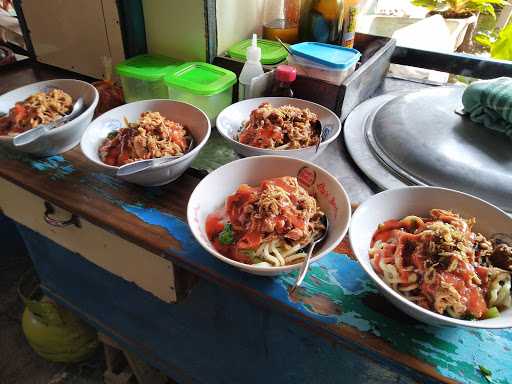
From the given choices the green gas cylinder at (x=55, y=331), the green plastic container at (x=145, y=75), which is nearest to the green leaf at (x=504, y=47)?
the green plastic container at (x=145, y=75)

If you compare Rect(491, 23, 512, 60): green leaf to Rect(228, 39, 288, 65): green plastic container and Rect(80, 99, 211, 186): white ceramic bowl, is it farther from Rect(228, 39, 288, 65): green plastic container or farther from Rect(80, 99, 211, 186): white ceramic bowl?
Rect(80, 99, 211, 186): white ceramic bowl

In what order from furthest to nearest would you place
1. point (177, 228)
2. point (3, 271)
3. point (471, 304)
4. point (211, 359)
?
point (3, 271) → point (211, 359) → point (177, 228) → point (471, 304)

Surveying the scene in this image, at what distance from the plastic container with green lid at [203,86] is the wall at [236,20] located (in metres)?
0.16

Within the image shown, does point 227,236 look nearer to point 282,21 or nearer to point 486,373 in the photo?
point 486,373

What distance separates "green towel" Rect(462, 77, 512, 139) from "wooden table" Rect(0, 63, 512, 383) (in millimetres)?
438

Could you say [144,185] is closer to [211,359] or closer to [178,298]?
[178,298]

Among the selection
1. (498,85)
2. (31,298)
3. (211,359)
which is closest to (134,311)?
(211,359)

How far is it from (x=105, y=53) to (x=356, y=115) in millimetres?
1025

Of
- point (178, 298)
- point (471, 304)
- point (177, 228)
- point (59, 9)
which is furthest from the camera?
point (59, 9)

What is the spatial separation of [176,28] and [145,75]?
230 millimetres

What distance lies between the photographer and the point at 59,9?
1.52m

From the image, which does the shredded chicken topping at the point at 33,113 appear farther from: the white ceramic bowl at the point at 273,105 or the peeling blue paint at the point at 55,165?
the white ceramic bowl at the point at 273,105

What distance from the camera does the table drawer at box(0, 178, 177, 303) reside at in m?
1.02

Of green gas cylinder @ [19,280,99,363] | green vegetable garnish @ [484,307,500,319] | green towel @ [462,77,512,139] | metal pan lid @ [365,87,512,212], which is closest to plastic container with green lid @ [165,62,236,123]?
metal pan lid @ [365,87,512,212]
